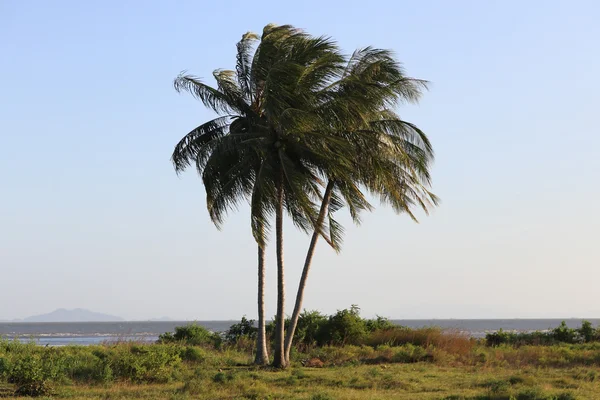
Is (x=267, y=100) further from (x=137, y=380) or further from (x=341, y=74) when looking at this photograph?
(x=137, y=380)

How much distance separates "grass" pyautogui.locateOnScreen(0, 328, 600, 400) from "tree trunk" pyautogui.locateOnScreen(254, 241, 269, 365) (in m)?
0.62

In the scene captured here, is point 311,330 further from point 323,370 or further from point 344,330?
point 323,370

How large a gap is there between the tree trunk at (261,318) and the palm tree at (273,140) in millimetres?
41

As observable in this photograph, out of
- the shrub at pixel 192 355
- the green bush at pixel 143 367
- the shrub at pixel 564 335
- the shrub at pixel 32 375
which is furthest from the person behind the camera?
the shrub at pixel 564 335

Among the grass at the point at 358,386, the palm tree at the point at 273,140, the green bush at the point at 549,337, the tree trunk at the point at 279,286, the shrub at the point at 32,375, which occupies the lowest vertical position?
the grass at the point at 358,386

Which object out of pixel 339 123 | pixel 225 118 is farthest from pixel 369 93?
pixel 225 118

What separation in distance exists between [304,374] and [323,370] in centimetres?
168

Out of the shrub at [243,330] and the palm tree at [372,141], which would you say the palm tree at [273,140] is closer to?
the palm tree at [372,141]

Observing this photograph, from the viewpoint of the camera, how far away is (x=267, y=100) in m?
19.5

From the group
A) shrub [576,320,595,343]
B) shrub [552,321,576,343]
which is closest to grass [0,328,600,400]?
shrub [552,321,576,343]

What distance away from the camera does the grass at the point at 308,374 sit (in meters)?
15.2

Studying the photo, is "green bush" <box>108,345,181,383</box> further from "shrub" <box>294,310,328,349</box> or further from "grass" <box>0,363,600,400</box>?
"shrub" <box>294,310,328,349</box>

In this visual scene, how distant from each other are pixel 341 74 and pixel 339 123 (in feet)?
4.94

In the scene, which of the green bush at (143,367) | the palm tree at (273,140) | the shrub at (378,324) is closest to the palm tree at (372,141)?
the palm tree at (273,140)
